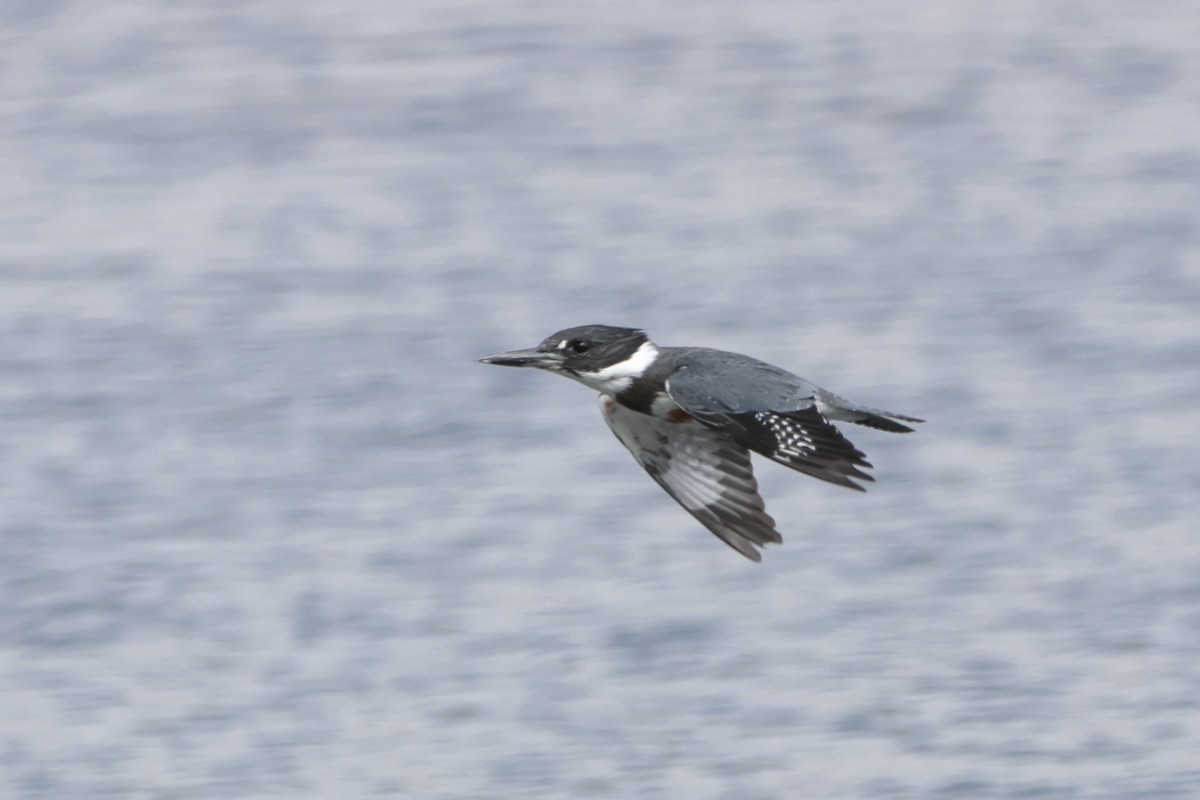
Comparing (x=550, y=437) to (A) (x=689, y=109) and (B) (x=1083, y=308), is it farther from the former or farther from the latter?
(A) (x=689, y=109)

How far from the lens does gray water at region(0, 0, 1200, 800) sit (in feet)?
24.2

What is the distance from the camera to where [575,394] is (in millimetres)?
10125

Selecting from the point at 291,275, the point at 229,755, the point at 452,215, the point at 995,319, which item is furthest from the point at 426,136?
the point at 229,755

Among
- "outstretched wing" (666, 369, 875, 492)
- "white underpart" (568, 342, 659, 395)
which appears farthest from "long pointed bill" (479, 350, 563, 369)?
"outstretched wing" (666, 369, 875, 492)

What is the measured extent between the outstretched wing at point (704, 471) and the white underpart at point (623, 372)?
10 cm

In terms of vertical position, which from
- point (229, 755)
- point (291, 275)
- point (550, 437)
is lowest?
point (229, 755)

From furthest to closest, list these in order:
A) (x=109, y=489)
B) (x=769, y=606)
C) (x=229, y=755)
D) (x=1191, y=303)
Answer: (x=1191, y=303)
(x=109, y=489)
(x=769, y=606)
(x=229, y=755)

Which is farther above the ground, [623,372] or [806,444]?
[623,372]

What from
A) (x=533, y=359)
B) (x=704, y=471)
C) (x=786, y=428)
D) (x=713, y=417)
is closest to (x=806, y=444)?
(x=786, y=428)

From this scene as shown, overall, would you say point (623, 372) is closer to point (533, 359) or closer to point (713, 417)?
point (533, 359)

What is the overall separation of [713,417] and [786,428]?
6.9 inches

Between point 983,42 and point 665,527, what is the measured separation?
6.89 m

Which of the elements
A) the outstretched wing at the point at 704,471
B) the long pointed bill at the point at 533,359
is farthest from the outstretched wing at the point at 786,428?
the long pointed bill at the point at 533,359

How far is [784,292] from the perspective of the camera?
1124 cm
